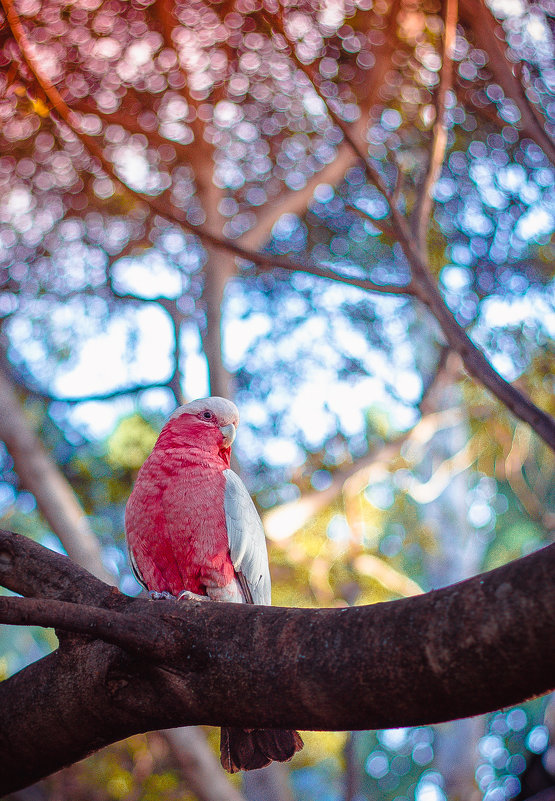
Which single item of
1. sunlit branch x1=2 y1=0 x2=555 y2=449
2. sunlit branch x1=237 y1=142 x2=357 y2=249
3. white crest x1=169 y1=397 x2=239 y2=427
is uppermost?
sunlit branch x1=2 y1=0 x2=555 y2=449

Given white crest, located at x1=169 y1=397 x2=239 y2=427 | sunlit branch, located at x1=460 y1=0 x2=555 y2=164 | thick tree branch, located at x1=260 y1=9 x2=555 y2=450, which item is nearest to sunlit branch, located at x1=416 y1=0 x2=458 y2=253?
thick tree branch, located at x1=260 y1=9 x2=555 y2=450

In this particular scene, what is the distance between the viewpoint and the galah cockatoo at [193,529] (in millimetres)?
2480

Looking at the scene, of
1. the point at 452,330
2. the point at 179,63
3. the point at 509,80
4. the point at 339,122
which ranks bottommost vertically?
the point at 179,63

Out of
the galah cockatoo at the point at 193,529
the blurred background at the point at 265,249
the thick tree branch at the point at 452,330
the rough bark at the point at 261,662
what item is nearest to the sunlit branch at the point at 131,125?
the blurred background at the point at 265,249

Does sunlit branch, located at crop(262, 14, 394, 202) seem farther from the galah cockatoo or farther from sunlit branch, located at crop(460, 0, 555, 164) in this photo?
the galah cockatoo

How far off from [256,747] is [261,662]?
2.49 feet

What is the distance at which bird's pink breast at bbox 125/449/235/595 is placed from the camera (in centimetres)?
247

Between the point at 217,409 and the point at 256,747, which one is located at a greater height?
the point at 217,409

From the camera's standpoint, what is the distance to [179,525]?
246 centimetres

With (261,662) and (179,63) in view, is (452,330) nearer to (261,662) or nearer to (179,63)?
(261,662)

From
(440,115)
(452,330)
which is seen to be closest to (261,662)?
(452,330)

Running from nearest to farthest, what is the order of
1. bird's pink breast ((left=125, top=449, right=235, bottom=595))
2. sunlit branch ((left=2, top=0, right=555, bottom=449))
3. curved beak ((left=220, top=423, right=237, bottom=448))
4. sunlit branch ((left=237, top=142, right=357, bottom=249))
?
bird's pink breast ((left=125, top=449, right=235, bottom=595)) → sunlit branch ((left=2, top=0, right=555, bottom=449)) → curved beak ((left=220, top=423, right=237, bottom=448)) → sunlit branch ((left=237, top=142, right=357, bottom=249))

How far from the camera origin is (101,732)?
170 cm

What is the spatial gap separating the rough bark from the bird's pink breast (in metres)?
0.55
